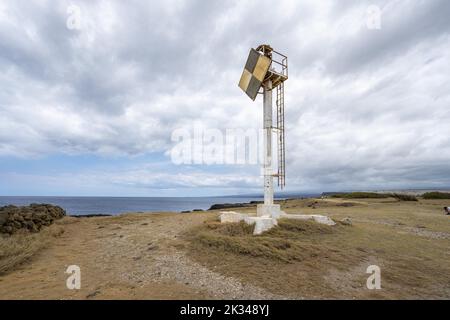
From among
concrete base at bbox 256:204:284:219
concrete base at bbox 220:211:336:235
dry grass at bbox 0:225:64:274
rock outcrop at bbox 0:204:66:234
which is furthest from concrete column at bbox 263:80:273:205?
rock outcrop at bbox 0:204:66:234

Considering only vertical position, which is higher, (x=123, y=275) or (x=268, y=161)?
(x=268, y=161)

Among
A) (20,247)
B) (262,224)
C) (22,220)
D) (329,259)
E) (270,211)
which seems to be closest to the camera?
(329,259)

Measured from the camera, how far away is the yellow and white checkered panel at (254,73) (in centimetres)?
1135

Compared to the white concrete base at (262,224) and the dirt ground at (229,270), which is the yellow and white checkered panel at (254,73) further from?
the dirt ground at (229,270)

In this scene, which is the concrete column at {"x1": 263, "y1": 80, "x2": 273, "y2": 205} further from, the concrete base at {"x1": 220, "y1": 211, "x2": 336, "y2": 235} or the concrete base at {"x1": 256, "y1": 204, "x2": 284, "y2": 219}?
the concrete base at {"x1": 220, "y1": 211, "x2": 336, "y2": 235}

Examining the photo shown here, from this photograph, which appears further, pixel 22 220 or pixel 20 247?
pixel 22 220

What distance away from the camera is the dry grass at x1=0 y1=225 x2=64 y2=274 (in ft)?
23.6

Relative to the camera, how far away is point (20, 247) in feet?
27.5

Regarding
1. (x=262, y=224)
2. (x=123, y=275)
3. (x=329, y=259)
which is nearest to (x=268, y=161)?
(x=262, y=224)

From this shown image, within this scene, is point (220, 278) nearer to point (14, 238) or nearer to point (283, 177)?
point (283, 177)

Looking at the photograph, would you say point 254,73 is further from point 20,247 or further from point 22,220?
point 22,220

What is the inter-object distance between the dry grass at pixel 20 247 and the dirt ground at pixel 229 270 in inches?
8.6

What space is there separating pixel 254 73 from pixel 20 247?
37.1ft

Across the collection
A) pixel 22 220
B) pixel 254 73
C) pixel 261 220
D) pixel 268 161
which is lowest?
pixel 22 220
